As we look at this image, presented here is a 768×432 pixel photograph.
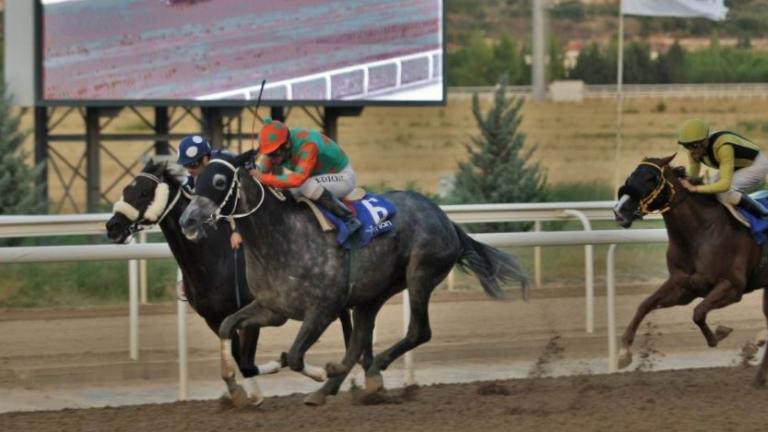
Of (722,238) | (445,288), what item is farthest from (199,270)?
(445,288)

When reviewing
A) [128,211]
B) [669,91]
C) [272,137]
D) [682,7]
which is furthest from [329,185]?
[669,91]

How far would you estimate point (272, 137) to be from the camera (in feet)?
22.7

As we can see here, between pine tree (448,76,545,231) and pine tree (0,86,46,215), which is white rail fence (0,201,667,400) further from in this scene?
pine tree (448,76,545,231)

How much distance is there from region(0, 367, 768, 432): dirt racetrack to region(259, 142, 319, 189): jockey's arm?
1.02m

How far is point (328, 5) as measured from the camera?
1502cm

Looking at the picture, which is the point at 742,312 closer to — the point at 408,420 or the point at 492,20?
the point at 408,420

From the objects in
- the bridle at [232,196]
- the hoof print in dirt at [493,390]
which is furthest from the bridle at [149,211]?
the hoof print in dirt at [493,390]

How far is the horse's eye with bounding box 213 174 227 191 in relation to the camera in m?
6.64

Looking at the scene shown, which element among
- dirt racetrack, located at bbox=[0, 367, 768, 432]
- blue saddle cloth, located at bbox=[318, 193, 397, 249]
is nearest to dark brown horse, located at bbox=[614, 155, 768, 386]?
dirt racetrack, located at bbox=[0, 367, 768, 432]

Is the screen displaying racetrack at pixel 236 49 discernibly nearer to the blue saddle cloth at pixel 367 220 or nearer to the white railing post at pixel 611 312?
the white railing post at pixel 611 312

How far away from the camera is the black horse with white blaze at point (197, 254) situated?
23.2ft

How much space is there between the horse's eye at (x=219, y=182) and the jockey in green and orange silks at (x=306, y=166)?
0.77 feet

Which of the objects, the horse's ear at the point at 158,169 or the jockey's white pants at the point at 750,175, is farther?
the jockey's white pants at the point at 750,175

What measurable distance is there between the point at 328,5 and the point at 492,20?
36.8 m
